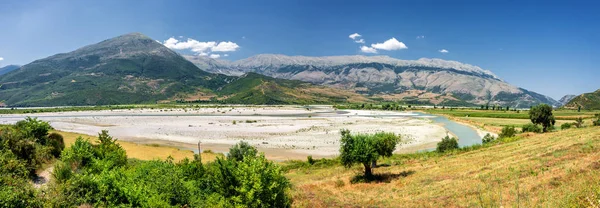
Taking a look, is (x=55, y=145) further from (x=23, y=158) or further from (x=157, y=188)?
(x=157, y=188)

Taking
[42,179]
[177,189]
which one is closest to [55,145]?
[42,179]

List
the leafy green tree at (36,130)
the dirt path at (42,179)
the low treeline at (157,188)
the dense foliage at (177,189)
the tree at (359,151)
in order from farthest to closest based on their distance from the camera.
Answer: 1. the leafy green tree at (36,130)
2. the tree at (359,151)
3. the dirt path at (42,179)
4. the dense foliage at (177,189)
5. the low treeline at (157,188)

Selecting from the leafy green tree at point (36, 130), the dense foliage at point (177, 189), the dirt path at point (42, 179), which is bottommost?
the dirt path at point (42, 179)

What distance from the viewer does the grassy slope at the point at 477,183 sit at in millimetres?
23047

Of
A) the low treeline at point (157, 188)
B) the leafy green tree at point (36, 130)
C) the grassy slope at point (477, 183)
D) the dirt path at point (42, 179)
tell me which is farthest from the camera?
the leafy green tree at point (36, 130)

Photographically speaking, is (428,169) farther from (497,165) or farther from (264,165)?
(264,165)

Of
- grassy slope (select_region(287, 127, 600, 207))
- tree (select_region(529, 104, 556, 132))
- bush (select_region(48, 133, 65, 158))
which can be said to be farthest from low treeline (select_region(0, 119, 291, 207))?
tree (select_region(529, 104, 556, 132))

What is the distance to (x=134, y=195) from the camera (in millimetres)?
24906

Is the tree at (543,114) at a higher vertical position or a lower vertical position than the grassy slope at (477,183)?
higher

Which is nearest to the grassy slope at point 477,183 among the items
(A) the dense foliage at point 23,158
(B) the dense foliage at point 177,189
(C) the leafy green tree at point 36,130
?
(B) the dense foliage at point 177,189

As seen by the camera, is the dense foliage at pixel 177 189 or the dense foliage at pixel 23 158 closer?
the dense foliage at pixel 23 158

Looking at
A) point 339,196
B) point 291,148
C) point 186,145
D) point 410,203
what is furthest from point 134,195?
point 186,145

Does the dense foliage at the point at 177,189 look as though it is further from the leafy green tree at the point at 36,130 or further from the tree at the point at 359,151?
the leafy green tree at the point at 36,130

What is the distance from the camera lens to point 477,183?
29.4m
